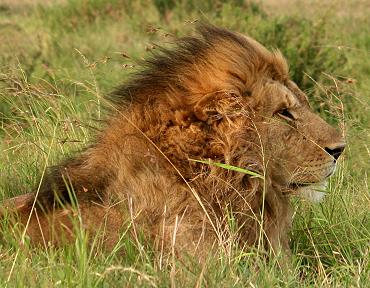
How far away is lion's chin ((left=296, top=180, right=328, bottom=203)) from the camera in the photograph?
3.52 metres

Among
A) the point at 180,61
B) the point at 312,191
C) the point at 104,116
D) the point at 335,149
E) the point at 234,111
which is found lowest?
the point at 312,191

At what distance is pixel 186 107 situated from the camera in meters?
3.30

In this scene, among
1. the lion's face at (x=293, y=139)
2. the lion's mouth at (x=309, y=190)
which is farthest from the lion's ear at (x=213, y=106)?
the lion's mouth at (x=309, y=190)

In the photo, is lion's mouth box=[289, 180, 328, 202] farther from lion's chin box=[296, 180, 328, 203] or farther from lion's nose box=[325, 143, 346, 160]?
lion's nose box=[325, 143, 346, 160]

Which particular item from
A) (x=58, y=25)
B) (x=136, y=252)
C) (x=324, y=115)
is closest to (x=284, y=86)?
(x=136, y=252)

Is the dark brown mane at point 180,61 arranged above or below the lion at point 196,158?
above

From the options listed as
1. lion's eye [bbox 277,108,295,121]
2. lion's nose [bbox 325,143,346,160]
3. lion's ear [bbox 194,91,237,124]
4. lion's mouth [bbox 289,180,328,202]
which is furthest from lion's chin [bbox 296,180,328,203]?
lion's ear [bbox 194,91,237,124]

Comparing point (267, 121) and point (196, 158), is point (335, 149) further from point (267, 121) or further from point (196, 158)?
point (196, 158)

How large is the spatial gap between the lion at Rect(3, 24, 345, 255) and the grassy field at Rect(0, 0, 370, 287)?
0.12 metres

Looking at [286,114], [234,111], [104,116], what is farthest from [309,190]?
[104,116]

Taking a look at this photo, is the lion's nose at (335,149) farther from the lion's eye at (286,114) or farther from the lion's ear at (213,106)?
the lion's ear at (213,106)

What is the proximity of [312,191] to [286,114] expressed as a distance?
30 cm

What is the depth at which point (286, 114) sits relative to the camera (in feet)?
11.5

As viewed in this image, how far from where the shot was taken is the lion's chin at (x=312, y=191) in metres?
3.52
